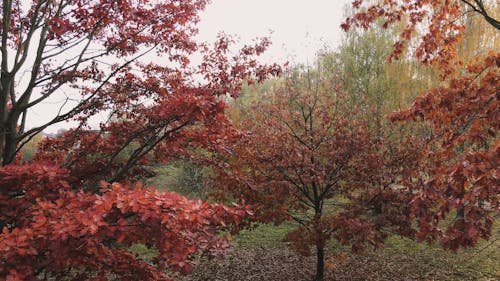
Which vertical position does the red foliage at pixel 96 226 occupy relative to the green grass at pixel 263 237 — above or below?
above

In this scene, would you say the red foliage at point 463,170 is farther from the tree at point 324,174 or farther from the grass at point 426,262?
the grass at point 426,262

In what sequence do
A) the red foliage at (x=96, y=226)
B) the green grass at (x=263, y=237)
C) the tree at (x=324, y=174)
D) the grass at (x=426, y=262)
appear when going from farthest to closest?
1. the green grass at (x=263, y=237)
2. the grass at (x=426, y=262)
3. the tree at (x=324, y=174)
4. the red foliage at (x=96, y=226)

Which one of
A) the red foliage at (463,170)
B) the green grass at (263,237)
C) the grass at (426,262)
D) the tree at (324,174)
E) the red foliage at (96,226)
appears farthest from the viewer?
the green grass at (263,237)

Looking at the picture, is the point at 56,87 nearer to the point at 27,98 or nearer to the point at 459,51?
the point at 27,98

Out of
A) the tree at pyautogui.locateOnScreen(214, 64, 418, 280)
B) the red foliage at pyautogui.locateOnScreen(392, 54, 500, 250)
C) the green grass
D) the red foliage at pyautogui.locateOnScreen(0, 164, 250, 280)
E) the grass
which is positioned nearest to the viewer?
the red foliage at pyautogui.locateOnScreen(0, 164, 250, 280)

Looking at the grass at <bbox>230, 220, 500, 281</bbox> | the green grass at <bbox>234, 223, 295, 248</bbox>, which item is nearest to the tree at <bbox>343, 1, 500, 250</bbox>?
the grass at <bbox>230, 220, 500, 281</bbox>

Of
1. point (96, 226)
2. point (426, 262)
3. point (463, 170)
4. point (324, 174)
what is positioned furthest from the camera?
point (426, 262)

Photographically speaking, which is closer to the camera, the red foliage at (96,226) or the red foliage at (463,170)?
the red foliage at (96,226)

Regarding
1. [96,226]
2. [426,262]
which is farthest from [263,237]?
[96,226]

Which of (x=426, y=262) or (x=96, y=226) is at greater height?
(x=96, y=226)

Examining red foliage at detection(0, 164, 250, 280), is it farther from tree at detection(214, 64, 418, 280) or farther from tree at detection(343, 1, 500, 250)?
tree at detection(214, 64, 418, 280)

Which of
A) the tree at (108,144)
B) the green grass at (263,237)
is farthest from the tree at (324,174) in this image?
the green grass at (263,237)

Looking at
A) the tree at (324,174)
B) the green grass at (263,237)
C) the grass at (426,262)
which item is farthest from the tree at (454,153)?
the green grass at (263,237)

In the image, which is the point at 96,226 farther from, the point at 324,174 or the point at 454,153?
the point at 324,174
